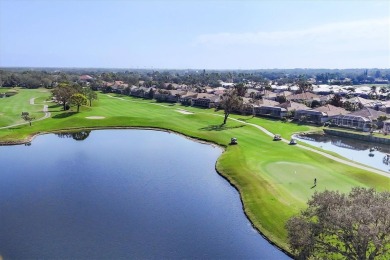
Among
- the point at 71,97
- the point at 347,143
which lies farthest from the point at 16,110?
the point at 347,143

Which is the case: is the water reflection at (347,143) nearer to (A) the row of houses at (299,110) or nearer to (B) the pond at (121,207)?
(A) the row of houses at (299,110)

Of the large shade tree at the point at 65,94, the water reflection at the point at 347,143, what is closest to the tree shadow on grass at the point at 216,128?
the water reflection at the point at 347,143

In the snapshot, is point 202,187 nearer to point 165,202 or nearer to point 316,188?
point 165,202

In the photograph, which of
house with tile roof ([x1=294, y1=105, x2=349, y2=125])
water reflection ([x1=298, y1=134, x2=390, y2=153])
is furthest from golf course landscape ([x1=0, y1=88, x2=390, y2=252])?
house with tile roof ([x1=294, y1=105, x2=349, y2=125])

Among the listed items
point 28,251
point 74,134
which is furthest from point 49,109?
point 28,251

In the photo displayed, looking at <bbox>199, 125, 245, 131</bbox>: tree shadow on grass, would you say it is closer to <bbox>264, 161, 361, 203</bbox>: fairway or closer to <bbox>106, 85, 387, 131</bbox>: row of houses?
<bbox>106, 85, 387, 131</bbox>: row of houses
